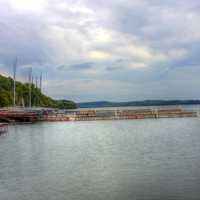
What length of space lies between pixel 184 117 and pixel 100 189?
103 meters

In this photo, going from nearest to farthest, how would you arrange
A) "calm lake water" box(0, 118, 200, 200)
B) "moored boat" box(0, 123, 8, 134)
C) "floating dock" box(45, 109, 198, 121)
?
1. "calm lake water" box(0, 118, 200, 200)
2. "moored boat" box(0, 123, 8, 134)
3. "floating dock" box(45, 109, 198, 121)

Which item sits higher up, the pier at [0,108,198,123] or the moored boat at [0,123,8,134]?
the pier at [0,108,198,123]

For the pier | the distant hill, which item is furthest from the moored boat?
the distant hill

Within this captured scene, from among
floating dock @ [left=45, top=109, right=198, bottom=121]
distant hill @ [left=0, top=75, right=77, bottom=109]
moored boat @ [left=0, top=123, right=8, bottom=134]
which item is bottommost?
moored boat @ [left=0, top=123, right=8, bottom=134]

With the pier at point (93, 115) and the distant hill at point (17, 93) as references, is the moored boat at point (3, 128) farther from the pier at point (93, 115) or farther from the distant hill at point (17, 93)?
the distant hill at point (17, 93)

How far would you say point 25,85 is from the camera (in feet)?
520

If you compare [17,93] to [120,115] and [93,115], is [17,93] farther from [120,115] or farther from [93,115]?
[120,115]

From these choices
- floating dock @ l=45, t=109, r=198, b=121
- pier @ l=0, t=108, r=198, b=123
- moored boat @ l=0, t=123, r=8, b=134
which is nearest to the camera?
moored boat @ l=0, t=123, r=8, b=134

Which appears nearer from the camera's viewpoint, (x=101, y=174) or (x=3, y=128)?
(x=101, y=174)

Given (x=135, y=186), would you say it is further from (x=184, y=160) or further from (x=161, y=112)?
(x=161, y=112)

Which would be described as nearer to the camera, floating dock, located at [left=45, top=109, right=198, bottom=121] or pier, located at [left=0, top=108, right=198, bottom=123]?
pier, located at [left=0, top=108, right=198, bottom=123]

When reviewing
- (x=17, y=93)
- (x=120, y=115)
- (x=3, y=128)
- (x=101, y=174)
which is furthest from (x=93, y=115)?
(x=101, y=174)

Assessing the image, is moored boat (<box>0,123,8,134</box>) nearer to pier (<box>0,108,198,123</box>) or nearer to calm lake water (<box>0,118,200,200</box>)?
pier (<box>0,108,198,123</box>)

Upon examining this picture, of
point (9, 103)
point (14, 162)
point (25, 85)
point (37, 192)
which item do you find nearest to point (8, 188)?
point (37, 192)
